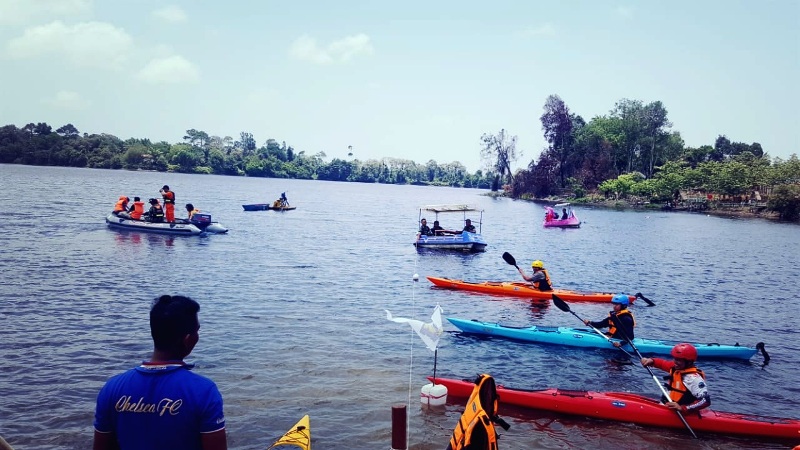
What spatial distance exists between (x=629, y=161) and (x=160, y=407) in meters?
108

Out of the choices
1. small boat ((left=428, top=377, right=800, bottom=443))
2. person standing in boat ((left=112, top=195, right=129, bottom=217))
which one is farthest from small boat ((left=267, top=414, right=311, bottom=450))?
person standing in boat ((left=112, top=195, right=129, bottom=217))

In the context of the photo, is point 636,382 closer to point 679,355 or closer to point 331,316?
point 679,355

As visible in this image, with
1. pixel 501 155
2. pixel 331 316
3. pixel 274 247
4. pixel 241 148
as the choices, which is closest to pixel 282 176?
pixel 241 148

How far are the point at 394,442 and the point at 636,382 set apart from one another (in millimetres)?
7956

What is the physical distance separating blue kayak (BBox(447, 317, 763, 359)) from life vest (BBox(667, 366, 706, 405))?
3.59 metres

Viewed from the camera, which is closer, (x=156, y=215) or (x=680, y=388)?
(x=680, y=388)

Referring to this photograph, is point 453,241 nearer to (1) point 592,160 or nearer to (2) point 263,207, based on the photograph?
(2) point 263,207

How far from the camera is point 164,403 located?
325cm

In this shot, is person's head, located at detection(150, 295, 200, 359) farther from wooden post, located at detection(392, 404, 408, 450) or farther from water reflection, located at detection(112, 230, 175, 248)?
water reflection, located at detection(112, 230, 175, 248)

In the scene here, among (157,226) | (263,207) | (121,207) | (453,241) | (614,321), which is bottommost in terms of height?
(614,321)

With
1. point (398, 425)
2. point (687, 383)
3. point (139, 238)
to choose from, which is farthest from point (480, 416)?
point (139, 238)

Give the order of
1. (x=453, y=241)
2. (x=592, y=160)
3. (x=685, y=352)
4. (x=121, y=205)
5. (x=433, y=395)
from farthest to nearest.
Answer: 1. (x=592, y=160)
2. (x=121, y=205)
3. (x=453, y=241)
4. (x=433, y=395)
5. (x=685, y=352)

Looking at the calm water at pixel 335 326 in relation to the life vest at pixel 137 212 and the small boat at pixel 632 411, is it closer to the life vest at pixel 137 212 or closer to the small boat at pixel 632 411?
the small boat at pixel 632 411

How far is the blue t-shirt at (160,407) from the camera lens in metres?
3.26
